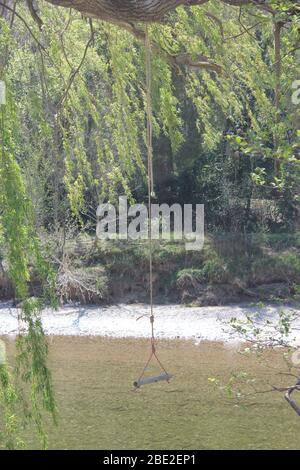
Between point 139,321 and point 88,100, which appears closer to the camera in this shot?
point 88,100

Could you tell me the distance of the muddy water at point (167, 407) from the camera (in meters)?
8.12

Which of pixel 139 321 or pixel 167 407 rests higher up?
pixel 167 407

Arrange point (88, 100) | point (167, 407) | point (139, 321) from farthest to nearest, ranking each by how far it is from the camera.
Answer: point (139, 321) → point (167, 407) → point (88, 100)

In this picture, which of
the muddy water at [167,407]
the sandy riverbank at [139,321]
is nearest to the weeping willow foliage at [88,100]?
the muddy water at [167,407]

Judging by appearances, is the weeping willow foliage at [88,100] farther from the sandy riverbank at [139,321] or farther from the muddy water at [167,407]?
the sandy riverbank at [139,321]

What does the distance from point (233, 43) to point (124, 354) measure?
6.56 meters

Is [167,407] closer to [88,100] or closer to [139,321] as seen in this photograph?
[88,100]

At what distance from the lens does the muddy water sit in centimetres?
812

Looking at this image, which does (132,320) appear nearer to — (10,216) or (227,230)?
(227,230)

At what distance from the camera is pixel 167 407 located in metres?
9.39

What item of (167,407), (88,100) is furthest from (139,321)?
(88,100)

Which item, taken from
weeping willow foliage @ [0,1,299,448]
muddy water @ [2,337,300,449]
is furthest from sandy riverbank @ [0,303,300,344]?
weeping willow foliage @ [0,1,299,448]

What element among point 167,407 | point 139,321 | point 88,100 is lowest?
point 139,321

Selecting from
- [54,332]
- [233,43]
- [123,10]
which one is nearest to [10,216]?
[123,10]
